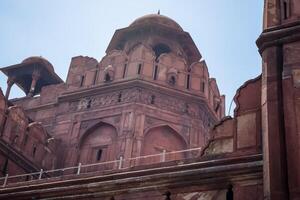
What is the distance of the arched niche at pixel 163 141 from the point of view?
17.4 metres

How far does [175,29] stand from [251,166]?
13.3 metres

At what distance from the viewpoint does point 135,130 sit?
17.3 meters

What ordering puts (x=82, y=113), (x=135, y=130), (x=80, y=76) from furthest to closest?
(x=80, y=76) → (x=82, y=113) → (x=135, y=130)

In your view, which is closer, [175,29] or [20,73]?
[175,29]

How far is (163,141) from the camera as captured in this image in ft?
58.1

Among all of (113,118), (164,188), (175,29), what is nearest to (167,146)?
(113,118)

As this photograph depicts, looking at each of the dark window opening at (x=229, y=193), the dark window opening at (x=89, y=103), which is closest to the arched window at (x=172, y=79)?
the dark window opening at (x=89, y=103)

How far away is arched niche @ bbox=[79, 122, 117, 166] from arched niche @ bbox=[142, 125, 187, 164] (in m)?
1.11

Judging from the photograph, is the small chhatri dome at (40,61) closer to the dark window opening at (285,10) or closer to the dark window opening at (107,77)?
the dark window opening at (107,77)

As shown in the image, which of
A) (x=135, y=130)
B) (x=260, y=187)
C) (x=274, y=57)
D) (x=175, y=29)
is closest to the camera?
(x=260, y=187)

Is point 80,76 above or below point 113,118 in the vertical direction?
above

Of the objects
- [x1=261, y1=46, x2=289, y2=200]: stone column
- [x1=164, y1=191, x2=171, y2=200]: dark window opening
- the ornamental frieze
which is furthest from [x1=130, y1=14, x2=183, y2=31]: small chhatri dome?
[x1=164, y1=191, x2=171, y2=200]: dark window opening

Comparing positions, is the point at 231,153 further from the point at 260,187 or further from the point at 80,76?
the point at 80,76

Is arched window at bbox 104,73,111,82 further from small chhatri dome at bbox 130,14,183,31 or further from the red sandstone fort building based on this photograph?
small chhatri dome at bbox 130,14,183,31
